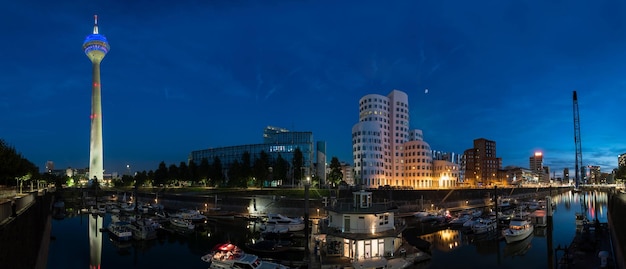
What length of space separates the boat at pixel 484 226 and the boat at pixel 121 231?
54.3 metres

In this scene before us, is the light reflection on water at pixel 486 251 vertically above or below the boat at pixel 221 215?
below

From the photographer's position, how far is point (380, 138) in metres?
141

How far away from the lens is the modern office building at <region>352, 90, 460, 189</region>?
138375 millimetres

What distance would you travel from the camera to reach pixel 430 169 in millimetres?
147125

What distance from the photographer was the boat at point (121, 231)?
5779cm

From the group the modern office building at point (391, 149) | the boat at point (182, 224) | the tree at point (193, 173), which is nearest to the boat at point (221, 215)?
the boat at point (182, 224)

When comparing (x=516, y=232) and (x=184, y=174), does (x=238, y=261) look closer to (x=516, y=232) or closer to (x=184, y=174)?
(x=516, y=232)

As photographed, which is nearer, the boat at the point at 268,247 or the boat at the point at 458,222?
the boat at the point at 268,247

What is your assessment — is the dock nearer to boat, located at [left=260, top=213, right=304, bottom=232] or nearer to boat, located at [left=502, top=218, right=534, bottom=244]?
boat, located at [left=502, top=218, right=534, bottom=244]

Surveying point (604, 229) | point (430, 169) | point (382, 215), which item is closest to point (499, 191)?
point (430, 169)

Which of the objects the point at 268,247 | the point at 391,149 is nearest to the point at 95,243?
the point at 268,247

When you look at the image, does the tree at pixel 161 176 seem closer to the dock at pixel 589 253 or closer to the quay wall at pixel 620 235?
the dock at pixel 589 253

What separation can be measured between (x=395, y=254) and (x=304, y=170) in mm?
102879

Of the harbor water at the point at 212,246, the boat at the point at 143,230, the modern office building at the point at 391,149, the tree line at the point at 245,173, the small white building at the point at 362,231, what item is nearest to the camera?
the small white building at the point at 362,231
